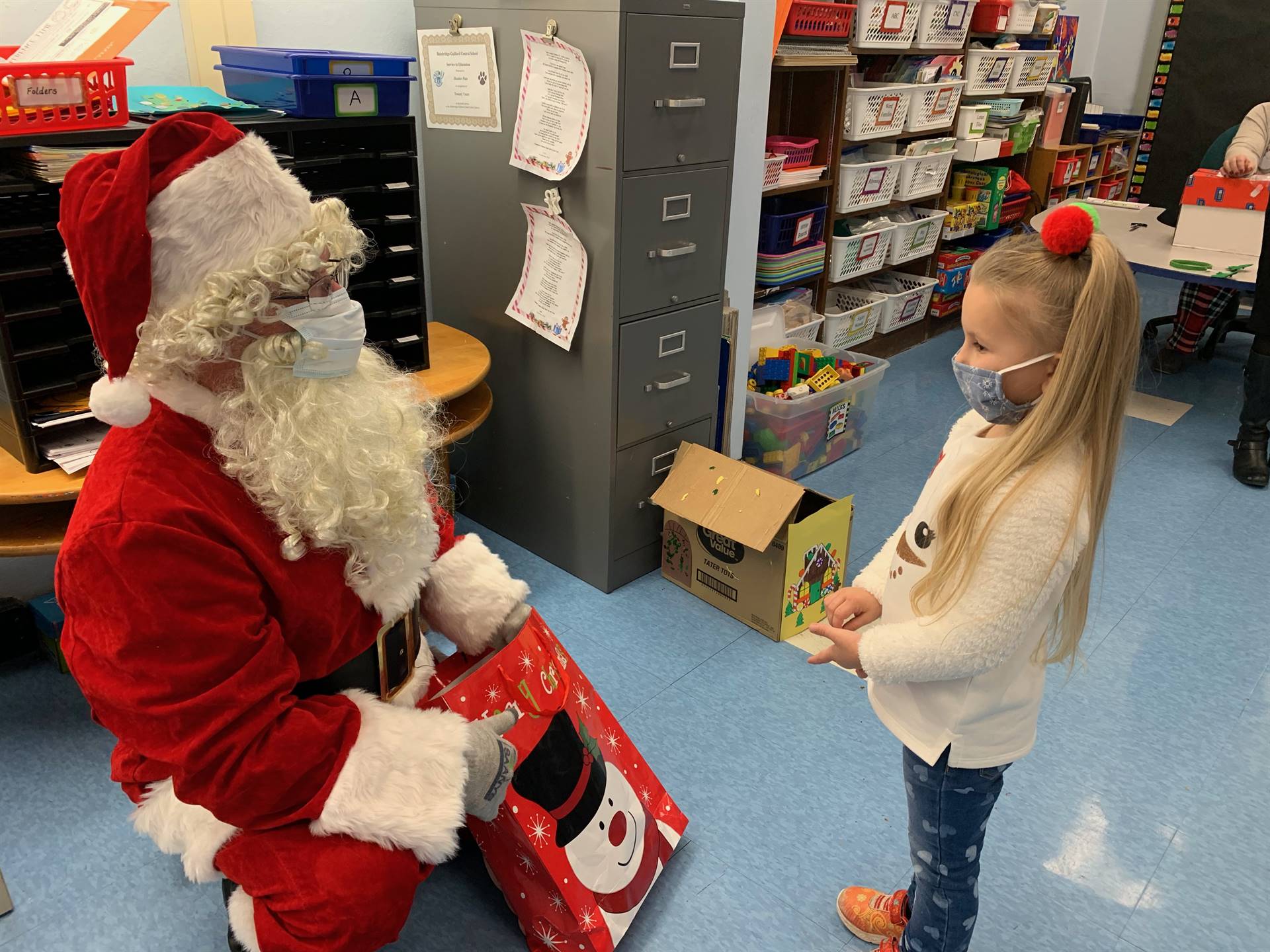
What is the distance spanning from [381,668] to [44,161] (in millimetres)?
1049

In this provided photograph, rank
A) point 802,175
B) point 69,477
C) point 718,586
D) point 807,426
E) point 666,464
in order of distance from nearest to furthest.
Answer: point 69,477
point 718,586
point 666,464
point 807,426
point 802,175

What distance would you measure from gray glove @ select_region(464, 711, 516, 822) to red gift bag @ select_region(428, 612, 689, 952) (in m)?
0.05

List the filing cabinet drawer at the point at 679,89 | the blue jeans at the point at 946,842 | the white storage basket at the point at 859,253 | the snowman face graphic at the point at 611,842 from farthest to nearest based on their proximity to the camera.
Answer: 1. the white storage basket at the point at 859,253
2. the filing cabinet drawer at the point at 679,89
3. the snowman face graphic at the point at 611,842
4. the blue jeans at the point at 946,842

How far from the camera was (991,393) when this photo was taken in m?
1.09

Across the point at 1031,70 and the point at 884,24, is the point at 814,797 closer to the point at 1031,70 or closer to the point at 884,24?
the point at 884,24

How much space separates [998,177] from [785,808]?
12.0 ft

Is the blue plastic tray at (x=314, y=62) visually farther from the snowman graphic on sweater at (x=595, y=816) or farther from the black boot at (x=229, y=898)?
the black boot at (x=229, y=898)

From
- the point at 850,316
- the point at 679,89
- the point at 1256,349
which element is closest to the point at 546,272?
the point at 679,89

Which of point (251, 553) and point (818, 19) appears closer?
point (251, 553)

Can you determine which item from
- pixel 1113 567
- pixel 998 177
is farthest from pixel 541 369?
pixel 998 177

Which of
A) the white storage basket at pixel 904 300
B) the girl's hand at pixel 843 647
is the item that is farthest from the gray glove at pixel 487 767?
the white storage basket at pixel 904 300

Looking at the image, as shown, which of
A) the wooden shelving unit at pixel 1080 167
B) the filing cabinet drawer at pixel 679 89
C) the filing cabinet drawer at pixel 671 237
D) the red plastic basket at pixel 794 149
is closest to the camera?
the filing cabinet drawer at pixel 679 89

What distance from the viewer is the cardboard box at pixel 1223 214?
312 centimetres

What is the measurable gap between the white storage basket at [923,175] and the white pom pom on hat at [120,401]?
3437 millimetres
